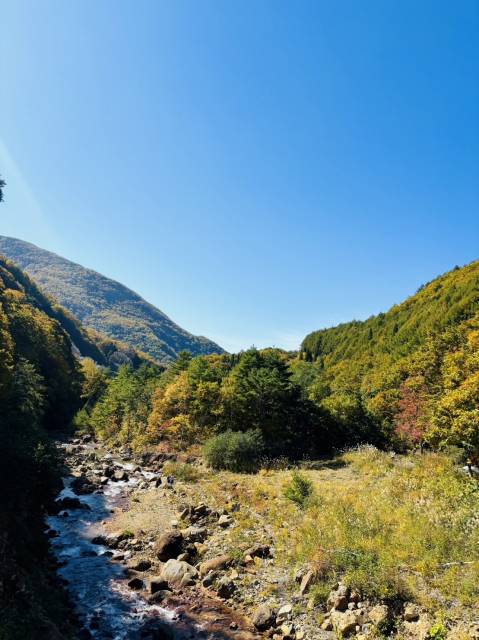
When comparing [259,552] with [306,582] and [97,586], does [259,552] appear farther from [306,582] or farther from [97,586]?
[97,586]

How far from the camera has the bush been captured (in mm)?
Answer: 32375

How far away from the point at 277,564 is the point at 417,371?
130 feet

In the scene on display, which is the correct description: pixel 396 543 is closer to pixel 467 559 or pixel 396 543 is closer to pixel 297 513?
pixel 467 559

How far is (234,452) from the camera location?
32.6m

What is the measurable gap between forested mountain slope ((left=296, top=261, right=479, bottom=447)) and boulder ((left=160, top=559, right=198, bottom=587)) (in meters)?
15.6

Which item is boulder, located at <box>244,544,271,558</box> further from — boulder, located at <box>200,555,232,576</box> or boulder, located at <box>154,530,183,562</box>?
boulder, located at <box>154,530,183,562</box>

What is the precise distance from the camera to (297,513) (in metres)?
18.9

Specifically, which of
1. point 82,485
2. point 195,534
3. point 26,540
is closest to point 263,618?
point 195,534

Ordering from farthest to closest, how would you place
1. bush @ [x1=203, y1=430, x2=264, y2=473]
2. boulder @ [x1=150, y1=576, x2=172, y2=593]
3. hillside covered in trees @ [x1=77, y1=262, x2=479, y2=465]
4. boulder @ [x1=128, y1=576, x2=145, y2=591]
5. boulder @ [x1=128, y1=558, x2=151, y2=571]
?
hillside covered in trees @ [x1=77, y1=262, x2=479, y2=465], bush @ [x1=203, y1=430, x2=264, y2=473], boulder @ [x1=128, y1=558, x2=151, y2=571], boulder @ [x1=128, y1=576, x2=145, y2=591], boulder @ [x1=150, y1=576, x2=172, y2=593]

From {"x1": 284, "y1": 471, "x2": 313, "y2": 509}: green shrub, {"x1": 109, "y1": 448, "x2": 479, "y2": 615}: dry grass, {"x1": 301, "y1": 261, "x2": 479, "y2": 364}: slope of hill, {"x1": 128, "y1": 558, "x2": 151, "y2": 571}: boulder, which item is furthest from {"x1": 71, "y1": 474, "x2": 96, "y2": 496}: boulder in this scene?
{"x1": 301, "y1": 261, "x2": 479, "y2": 364}: slope of hill

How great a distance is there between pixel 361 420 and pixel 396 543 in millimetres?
32405

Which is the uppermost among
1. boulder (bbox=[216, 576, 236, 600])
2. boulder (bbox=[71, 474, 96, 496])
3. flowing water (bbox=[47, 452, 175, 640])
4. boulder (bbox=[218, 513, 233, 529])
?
boulder (bbox=[218, 513, 233, 529])

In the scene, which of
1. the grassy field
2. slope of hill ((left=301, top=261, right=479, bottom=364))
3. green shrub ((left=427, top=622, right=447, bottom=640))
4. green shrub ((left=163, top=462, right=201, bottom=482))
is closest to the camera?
green shrub ((left=427, top=622, right=447, bottom=640))

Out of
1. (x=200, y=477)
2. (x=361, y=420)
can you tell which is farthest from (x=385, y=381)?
(x=200, y=477)
